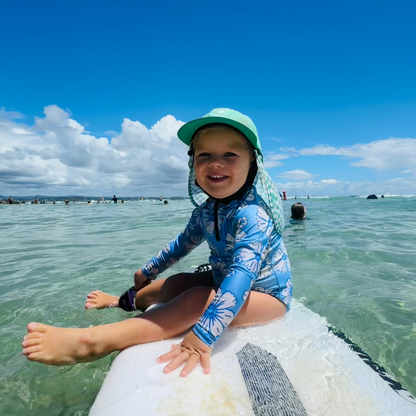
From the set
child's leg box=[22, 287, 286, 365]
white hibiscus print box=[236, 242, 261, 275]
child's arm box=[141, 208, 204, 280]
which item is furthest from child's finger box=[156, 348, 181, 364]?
child's arm box=[141, 208, 204, 280]

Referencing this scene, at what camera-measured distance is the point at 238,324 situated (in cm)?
192

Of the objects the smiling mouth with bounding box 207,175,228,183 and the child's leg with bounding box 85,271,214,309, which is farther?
the child's leg with bounding box 85,271,214,309

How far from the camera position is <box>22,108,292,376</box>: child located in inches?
64.3

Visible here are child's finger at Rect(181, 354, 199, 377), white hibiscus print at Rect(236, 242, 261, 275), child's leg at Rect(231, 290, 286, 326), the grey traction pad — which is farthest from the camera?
child's leg at Rect(231, 290, 286, 326)

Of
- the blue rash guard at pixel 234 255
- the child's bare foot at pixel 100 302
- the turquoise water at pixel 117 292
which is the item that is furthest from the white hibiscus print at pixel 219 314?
the child's bare foot at pixel 100 302

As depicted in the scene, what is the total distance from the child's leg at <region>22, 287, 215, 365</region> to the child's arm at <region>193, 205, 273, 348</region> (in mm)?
242

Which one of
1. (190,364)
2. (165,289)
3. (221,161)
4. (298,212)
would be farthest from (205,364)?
(298,212)

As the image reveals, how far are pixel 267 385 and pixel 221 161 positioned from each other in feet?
4.19

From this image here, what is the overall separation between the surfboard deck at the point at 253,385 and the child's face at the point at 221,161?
3.17 ft

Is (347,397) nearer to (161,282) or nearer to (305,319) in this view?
(305,319)

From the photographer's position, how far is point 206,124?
2037 mm

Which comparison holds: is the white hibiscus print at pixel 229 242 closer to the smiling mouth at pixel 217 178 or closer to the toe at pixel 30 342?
the smiling mouth at pixel 217 178

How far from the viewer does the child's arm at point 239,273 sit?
1.58 m

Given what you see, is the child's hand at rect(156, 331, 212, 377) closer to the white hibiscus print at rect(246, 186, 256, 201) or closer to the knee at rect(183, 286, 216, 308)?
the knee at rect(183, 286, 216, 308)
